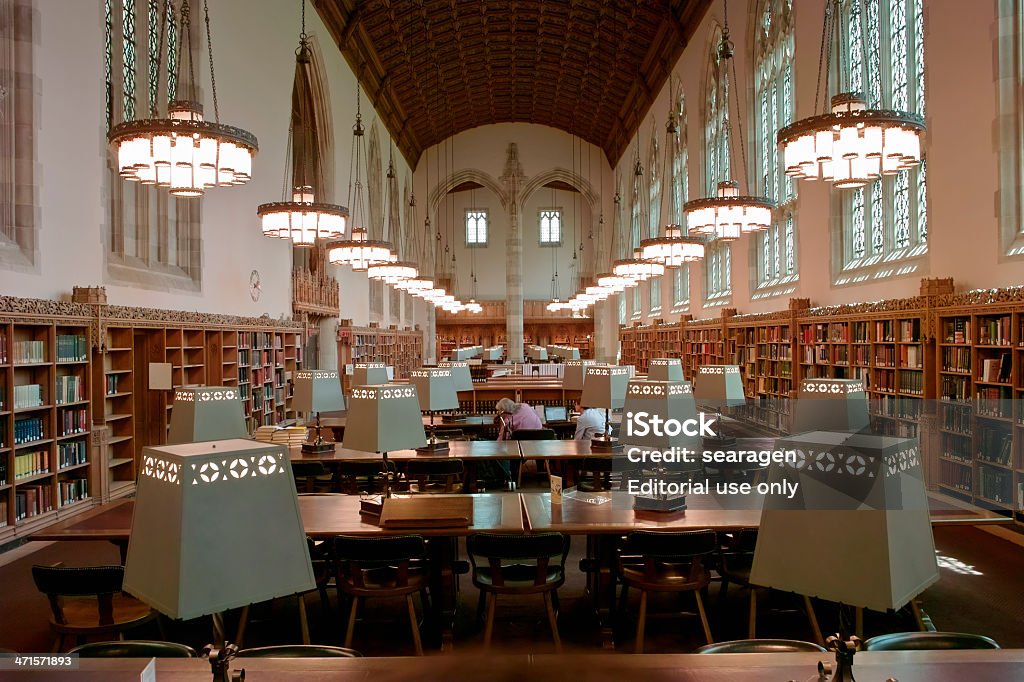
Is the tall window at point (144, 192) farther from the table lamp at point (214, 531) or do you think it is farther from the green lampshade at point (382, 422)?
the table lamp at point (214, 531)

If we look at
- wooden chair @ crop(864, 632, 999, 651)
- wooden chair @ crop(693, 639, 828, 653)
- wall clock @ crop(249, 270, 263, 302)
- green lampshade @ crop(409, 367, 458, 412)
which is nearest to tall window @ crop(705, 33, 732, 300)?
wall clock @ crop(249, 270, 263, 302)

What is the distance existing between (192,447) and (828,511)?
4.65 ft

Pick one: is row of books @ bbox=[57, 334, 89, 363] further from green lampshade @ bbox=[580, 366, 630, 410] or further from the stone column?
the stone column

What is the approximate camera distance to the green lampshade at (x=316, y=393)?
20.1 ft

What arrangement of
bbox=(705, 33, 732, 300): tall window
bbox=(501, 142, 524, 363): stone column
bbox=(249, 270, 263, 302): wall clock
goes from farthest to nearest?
bbox=(501, 142, 524, 363): stone column, bbox=(705, 33, 732, 300): tall window, bbox=(249, 270, 263, 302): wall clock

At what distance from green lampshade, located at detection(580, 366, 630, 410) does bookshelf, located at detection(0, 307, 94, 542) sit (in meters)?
4.93

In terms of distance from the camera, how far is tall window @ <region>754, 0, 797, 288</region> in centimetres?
1269

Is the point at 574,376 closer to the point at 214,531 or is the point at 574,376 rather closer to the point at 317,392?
the point at 317,392

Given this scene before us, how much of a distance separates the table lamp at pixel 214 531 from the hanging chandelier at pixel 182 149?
4.73 m

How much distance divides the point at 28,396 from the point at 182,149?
9.15 feet

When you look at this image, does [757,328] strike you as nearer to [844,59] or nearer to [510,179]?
[844,59]

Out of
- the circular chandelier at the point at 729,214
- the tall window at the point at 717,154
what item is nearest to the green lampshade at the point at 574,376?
the circular chandelier at the point at 729,214

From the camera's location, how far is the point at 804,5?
11.4 m

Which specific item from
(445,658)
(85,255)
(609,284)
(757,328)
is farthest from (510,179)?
(445,658)
